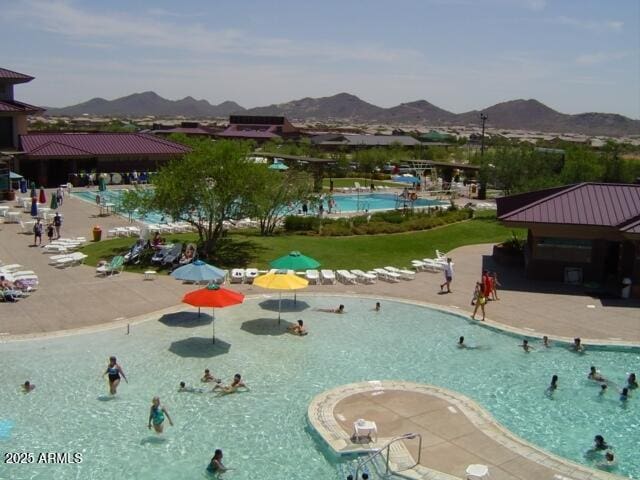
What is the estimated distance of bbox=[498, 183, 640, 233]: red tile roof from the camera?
2473cm

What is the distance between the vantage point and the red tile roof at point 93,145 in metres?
52.0

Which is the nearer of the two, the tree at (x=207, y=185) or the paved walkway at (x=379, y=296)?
the paved walkway at (x=379, y=296)

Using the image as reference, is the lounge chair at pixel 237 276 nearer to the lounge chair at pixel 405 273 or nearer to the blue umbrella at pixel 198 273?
the blue umbrella at pixel 198 273

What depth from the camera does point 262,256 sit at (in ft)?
89.9

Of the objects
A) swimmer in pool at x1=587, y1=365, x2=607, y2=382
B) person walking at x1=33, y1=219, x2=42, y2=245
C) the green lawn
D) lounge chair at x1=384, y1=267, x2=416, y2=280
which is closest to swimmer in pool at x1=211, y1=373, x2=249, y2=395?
swimmer in pool at x1=587, y1=365, x2=607, y2=382

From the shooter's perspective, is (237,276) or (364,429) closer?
(364,429)

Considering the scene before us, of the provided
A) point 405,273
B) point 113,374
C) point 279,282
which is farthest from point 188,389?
point 405,273

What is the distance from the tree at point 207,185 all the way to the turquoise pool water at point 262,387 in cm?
653

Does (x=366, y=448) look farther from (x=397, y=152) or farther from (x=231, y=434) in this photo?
(x=397, y=152)

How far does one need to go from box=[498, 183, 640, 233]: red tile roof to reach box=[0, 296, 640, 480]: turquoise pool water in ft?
22.5

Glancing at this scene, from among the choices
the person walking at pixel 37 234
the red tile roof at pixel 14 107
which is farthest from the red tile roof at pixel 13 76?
the person walking at pixel 37 234

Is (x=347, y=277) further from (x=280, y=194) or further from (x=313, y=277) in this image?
(x=280, y=194)

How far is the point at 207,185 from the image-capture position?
26344 mm

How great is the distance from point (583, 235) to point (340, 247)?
10.4 m
